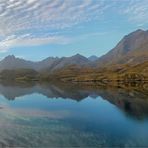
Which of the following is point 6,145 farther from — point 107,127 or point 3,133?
point 107,127

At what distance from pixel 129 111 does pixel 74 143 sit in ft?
141

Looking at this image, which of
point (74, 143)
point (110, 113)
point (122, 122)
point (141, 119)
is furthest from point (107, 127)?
point (110, 113)

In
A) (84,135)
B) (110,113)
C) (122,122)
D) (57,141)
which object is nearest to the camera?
(57,141)

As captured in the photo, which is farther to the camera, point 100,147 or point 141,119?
point 141,119

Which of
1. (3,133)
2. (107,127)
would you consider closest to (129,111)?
(107,127)

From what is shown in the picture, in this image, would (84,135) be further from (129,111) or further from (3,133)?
(129,111)

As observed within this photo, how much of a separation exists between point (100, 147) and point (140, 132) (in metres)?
14.0

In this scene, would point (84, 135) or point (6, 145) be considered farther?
point (84, 135)

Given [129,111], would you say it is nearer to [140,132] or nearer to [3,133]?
[140,132]

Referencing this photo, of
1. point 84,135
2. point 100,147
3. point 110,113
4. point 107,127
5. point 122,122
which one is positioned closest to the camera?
point 100,147

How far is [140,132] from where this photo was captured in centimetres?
5562

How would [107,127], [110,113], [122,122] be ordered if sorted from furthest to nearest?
[110,113], [122,122], [107,127]

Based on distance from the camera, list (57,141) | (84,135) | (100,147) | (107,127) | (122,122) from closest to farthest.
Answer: (100,147) → (57,141) → (84,135) → (107,127) → (122,122)

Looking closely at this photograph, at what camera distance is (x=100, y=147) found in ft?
145
